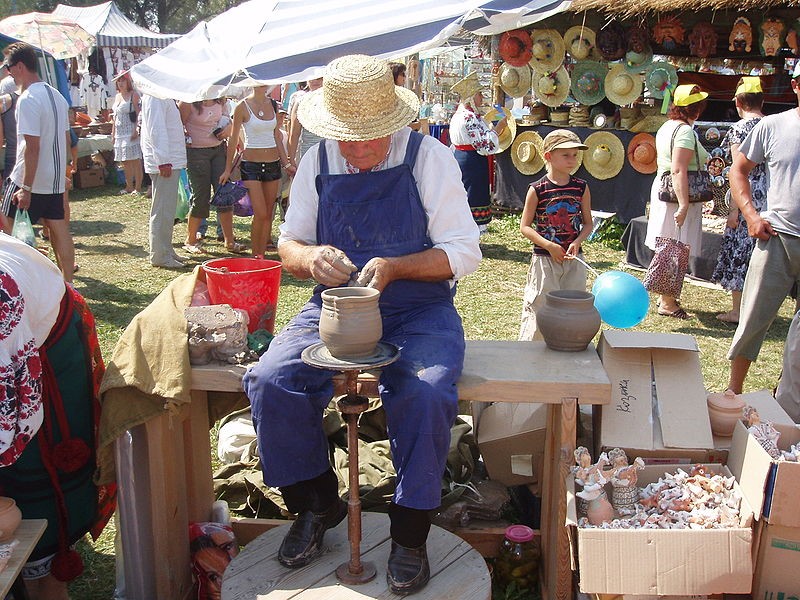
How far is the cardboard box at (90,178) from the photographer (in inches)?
489

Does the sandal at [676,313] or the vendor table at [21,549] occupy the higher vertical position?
the vendor table at [21,549]

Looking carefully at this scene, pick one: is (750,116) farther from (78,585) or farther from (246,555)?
(78,585)

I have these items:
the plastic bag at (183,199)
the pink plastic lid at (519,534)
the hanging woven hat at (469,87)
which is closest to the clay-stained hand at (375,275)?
the pink plastic lid at (519,534)

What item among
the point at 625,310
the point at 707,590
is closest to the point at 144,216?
the point at 625,310

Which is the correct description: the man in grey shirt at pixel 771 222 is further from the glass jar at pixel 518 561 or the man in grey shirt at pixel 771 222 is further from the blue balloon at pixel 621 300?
the glass jar at pixel 518 561

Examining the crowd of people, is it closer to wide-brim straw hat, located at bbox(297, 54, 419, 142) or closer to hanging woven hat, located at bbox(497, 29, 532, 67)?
wide-brim straw hat, located at bbox(297, 54, 419, 142)

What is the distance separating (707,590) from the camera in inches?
87.3

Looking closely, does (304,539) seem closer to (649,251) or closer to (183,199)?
(649,251)

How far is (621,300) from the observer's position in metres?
3.83

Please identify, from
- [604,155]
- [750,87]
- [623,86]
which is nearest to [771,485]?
[750,87]

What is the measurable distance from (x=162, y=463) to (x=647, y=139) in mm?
7703

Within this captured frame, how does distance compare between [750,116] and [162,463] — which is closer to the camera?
[162,463]

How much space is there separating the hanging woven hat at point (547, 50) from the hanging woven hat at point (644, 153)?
1624mm

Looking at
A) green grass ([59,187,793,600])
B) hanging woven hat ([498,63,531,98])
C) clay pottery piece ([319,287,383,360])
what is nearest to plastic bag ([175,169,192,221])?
green grass ([59,187,793,600])
